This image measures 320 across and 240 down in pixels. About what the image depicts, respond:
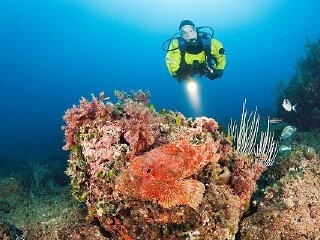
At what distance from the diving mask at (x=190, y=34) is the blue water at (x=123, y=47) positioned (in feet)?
288

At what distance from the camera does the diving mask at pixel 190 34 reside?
7.85 meters

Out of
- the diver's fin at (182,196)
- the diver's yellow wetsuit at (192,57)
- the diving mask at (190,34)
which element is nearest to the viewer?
the diver's fin at (182,196)

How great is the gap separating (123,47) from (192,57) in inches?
5291

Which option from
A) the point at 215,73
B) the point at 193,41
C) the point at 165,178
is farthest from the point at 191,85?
the point at 165,178

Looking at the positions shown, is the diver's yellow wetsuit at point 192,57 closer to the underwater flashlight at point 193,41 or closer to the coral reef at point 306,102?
the underwater flashlight at point 193,41

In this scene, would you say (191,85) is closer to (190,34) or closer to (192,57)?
(192,57)

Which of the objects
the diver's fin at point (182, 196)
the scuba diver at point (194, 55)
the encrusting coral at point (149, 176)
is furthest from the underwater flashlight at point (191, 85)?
the diver's fin at point (182, 196)

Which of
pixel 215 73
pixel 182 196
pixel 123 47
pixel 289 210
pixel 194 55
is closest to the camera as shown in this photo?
pixel 182 196

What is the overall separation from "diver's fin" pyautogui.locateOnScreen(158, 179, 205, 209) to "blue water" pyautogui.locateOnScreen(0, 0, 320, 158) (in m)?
92.7

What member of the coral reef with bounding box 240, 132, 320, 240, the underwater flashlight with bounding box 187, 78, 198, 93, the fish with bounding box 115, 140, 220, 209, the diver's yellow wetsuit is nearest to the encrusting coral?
the fish with bounding box 115, 140, 220, 209

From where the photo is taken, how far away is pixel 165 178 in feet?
10.9

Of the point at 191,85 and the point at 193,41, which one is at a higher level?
the point at 193,41

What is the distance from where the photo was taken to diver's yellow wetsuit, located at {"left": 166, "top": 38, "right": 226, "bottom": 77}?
8.14 metres

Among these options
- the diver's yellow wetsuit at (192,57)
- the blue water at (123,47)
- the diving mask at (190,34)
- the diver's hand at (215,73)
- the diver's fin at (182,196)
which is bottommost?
the diver's fin at (182,196)
